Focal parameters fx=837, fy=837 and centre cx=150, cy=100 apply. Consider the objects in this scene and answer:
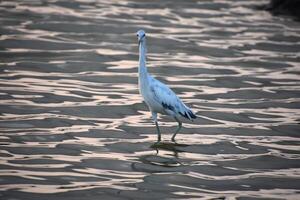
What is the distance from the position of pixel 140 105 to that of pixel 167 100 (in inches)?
114

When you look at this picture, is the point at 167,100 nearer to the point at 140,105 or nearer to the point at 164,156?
the point at 164,156

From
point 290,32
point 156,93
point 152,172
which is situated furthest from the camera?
point 290,32

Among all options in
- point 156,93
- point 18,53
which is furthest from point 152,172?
point 18,53

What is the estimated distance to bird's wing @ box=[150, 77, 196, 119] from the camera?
14688 millimetres

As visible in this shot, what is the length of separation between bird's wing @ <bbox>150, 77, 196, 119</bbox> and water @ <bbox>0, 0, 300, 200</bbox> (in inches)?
21.2

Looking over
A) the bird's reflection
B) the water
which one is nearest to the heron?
the bird's reflection

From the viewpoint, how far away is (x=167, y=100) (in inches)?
579

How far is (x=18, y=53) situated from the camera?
73.6 ft

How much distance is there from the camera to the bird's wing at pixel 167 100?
1469 centimetres

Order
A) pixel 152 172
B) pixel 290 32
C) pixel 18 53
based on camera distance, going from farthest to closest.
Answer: pixel 290 32 < pixel 18 53 < pixel 152 172

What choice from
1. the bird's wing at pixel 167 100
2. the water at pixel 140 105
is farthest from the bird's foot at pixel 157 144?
the bird's wing at pixel 167 100

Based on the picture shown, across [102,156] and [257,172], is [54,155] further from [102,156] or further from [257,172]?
[257,172]

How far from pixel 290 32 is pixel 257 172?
15.7 metres

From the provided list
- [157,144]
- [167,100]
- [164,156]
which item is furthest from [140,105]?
[164,156]
